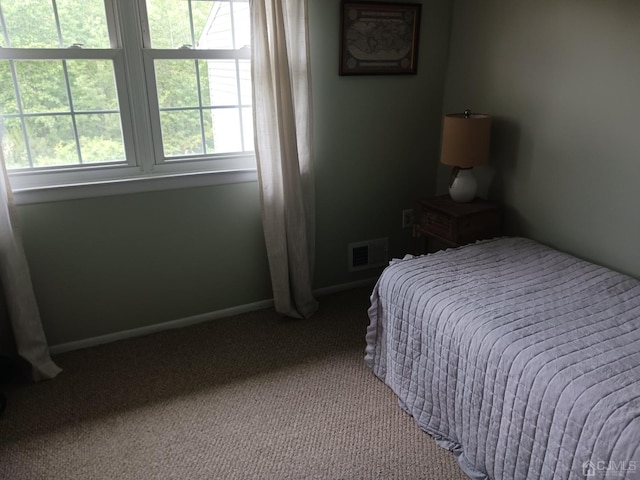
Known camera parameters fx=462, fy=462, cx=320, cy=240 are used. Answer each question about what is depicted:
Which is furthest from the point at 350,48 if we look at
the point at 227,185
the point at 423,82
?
the point at 227,185

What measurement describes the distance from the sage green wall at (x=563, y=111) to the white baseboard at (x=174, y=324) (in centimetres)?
118

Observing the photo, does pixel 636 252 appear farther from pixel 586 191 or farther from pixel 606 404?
pixel 606 404

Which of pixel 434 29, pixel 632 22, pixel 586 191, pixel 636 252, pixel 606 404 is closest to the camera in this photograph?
pixel 606 404

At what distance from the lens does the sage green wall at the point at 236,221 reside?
2281 mm

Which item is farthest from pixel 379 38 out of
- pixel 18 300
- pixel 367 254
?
pixel 18 300

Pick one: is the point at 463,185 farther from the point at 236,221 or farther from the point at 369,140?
the point at 236,221

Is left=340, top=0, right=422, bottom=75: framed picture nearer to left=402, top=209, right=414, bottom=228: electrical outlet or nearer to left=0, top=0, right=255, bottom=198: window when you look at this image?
left=0, top=0, right=255, bottom=198: window

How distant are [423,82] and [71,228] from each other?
211 centimetres

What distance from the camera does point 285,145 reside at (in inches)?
93.8

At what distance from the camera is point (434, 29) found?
2701 mm

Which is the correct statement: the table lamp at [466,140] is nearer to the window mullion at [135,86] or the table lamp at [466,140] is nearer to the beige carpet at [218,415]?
the beige carpet at [218,415]

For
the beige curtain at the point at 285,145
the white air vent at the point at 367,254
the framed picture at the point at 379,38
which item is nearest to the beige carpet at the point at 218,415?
the beige curtain at the point at 285,145

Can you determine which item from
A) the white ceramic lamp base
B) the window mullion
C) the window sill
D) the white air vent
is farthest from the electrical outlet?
the window mullion

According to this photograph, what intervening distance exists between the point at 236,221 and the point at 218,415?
1.04 metres
